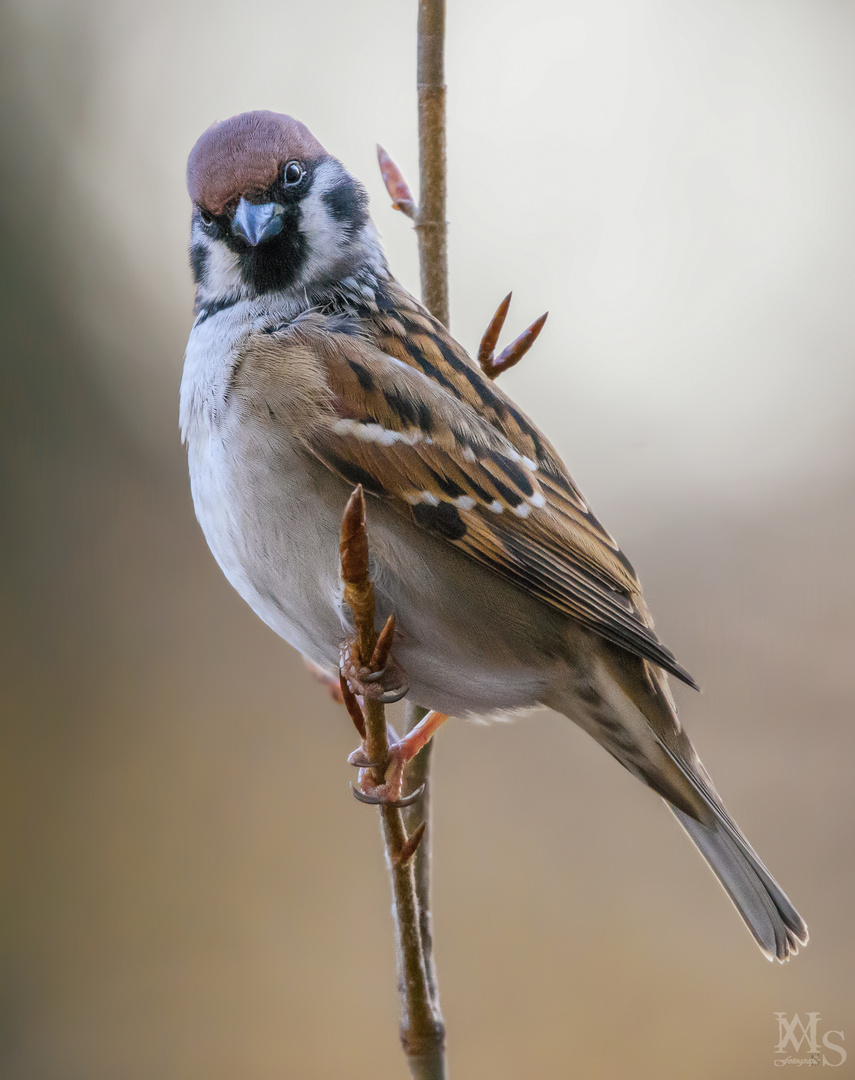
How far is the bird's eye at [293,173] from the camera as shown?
1820 mm

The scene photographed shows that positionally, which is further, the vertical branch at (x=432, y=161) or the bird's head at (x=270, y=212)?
the bird's head at (x=270, y=212)

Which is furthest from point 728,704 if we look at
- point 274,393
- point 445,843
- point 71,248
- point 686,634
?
point 71,248

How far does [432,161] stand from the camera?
1.72m

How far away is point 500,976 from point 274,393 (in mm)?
2972

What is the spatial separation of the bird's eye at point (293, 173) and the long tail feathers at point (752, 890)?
4.55ft

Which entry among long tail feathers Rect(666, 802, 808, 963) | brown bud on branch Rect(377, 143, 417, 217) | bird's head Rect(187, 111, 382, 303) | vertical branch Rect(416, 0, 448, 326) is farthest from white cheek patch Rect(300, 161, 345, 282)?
long tail feathers Rect(666, 802, 808, 963)

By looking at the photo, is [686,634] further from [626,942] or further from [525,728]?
[626,942]

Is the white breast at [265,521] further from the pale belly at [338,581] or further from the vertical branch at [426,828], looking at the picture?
the vertical branch at [426,828]

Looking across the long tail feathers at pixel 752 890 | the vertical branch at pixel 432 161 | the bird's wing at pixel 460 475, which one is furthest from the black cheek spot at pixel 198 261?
the long tail feathers at pixel 752 890

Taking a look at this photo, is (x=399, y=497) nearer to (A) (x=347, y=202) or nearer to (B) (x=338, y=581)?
(B) (x=338, y=581)

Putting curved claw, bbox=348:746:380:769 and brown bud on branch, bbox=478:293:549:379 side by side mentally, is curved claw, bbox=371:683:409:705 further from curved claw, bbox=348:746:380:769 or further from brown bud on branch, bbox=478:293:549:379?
brown bud on branch, bbox=478:293:549:379

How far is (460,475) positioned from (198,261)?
725 millimetres

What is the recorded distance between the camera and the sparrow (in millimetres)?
1619

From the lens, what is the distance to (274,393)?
1.66 meters
